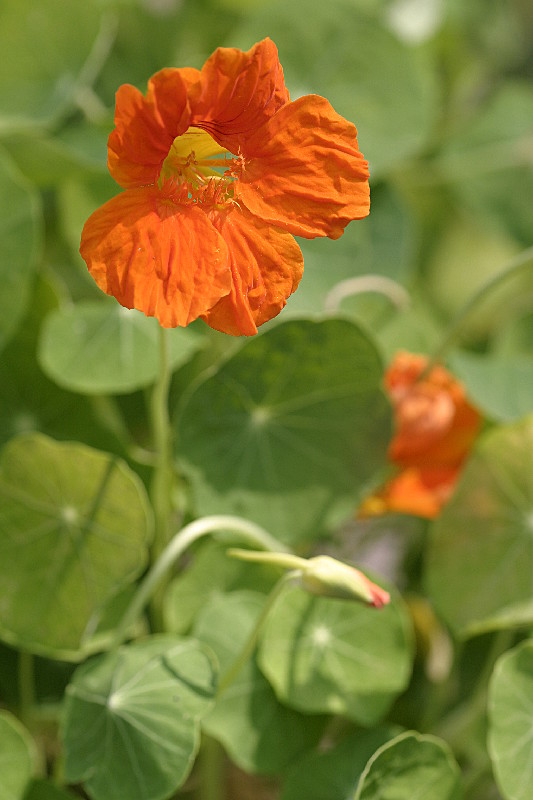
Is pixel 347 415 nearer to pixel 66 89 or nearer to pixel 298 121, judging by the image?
pixel 298 121

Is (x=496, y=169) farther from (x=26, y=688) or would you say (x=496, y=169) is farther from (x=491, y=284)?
(x=26, y=688)

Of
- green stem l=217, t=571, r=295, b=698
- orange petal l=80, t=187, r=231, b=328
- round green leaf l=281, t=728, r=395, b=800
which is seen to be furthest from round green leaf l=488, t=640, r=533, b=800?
orange petal l=80, t=187, r=231, b=328

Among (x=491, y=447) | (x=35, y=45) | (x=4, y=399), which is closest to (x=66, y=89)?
(x=35, y=45)

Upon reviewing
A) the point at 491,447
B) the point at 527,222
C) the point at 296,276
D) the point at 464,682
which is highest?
the point at 296,276

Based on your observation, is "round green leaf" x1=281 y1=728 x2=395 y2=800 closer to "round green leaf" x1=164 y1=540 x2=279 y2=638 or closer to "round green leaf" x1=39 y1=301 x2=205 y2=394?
"round green leaf" x1=164 y1=540 x2=279 y2=638

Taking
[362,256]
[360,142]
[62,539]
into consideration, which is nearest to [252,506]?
[62,539]
